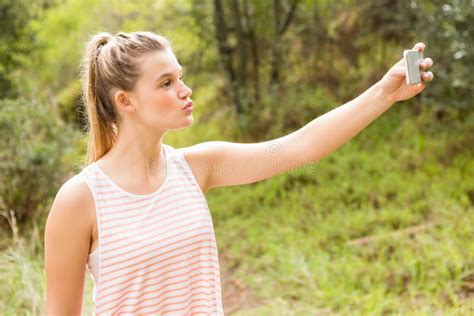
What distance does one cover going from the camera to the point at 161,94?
2049 mm

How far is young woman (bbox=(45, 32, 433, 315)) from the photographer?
6.26 ft

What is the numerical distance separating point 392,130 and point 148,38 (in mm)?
6956

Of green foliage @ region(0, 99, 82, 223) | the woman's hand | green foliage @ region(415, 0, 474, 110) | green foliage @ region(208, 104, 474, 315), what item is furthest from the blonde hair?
green foliage @ region(415, 0, 474, 110)

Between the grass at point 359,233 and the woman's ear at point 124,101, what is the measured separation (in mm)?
2178

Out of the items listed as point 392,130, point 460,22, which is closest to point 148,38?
point 460,22

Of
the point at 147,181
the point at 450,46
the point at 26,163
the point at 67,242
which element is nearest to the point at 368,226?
the point at 450,46

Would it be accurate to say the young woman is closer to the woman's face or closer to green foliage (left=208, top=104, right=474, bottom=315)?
the woman's face

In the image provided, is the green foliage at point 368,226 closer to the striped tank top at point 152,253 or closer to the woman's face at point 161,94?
the striped tank top at point 152,253

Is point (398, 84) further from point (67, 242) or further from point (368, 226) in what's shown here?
point (368, 226)

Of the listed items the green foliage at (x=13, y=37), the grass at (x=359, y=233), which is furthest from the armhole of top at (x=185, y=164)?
the green foliage at (x=13, y=37)

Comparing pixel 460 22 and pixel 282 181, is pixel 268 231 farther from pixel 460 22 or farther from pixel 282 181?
pixel 460 22

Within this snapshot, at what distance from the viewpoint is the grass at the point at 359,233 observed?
15.3 ft

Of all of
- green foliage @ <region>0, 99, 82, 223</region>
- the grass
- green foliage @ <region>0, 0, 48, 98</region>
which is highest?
green foliage @ <region>0, 0, 48, 98</region>

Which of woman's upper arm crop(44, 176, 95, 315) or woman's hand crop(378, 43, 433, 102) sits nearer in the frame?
woman's upper arm crop(44, 176, 95, 315)
